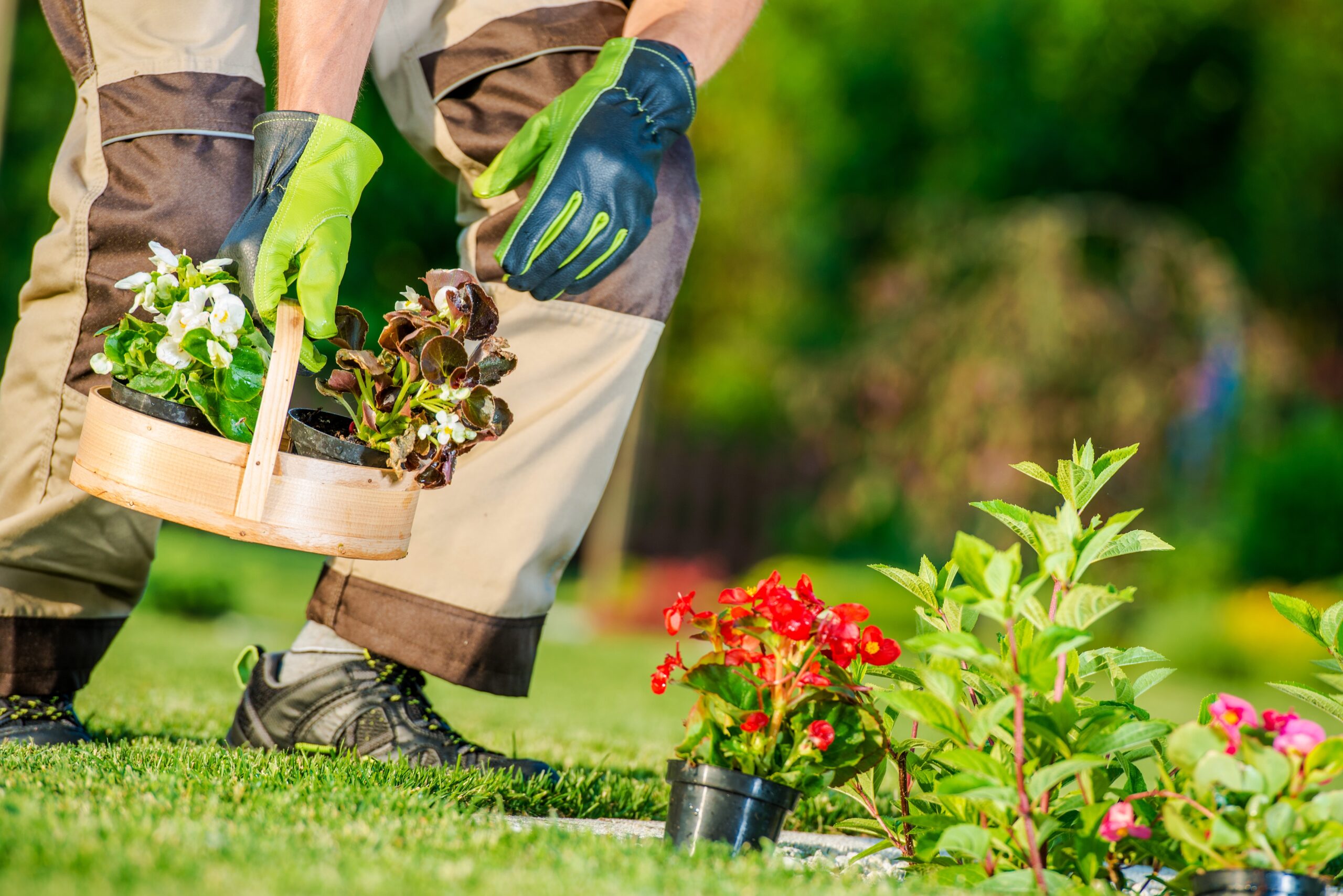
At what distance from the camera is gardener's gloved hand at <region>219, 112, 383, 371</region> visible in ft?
4.51

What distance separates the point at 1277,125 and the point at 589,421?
9.74 m

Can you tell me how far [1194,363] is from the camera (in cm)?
848

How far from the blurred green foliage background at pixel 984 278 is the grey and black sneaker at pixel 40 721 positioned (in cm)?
461

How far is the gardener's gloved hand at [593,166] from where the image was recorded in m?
1.57

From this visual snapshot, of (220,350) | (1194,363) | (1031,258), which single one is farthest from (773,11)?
(220,350)

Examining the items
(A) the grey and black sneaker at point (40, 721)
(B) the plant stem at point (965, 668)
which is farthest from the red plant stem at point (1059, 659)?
(A) the grey and black sneaker at point (40, 721)

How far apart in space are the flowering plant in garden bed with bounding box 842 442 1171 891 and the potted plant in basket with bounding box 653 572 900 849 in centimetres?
5

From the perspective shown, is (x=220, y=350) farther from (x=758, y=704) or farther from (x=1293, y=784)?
(x=1293, y=784)

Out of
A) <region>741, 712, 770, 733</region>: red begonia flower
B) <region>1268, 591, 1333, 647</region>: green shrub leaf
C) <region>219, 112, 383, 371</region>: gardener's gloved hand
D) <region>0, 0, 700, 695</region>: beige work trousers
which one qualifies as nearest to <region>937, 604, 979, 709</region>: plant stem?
<region>741, 712, 770, 733</region>: red begonia flower

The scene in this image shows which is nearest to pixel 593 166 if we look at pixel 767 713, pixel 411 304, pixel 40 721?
pixel 411 304

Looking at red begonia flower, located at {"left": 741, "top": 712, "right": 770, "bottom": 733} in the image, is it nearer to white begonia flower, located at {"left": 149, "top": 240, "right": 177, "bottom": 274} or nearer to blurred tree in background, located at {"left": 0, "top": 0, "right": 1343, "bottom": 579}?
white begonia flower, located at {"left": 149, "top": 240, "right": 177, "bottom": 274}

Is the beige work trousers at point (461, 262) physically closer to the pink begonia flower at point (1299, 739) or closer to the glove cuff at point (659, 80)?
the glove cuff at point (659, 80)

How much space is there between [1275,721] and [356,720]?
119 cm

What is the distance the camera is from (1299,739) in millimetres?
1089
